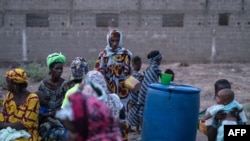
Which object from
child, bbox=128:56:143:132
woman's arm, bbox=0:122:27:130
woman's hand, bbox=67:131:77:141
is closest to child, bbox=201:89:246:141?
woman's arm, bbox=0:122:27:130

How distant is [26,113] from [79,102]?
1.72 meters

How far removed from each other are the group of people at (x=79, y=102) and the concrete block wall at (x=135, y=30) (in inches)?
342

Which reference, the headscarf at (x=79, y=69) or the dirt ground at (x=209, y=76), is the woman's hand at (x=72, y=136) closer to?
the headscarf at (x=79, y=69)

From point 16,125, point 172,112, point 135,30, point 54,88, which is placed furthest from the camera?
point 135,30

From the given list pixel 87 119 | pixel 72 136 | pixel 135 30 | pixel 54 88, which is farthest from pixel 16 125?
pixel 135 30

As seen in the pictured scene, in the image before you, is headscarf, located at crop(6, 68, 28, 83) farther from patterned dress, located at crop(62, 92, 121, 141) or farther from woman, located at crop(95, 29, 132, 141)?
patterned dress, located at crop(62, 92, 121, 141)

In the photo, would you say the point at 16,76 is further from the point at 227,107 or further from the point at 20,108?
the point at 227,107

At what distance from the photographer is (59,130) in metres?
4.41

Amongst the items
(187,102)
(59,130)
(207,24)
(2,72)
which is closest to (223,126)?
(187,102)

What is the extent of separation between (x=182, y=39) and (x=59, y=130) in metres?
11.0

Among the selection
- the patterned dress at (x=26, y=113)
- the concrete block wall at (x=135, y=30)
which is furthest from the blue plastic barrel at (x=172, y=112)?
the concrete block wall at (x=135, y=30)

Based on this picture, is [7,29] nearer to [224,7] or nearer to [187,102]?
[224,7]

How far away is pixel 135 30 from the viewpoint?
14.9 m

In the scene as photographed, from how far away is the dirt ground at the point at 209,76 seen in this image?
10.0 metres
